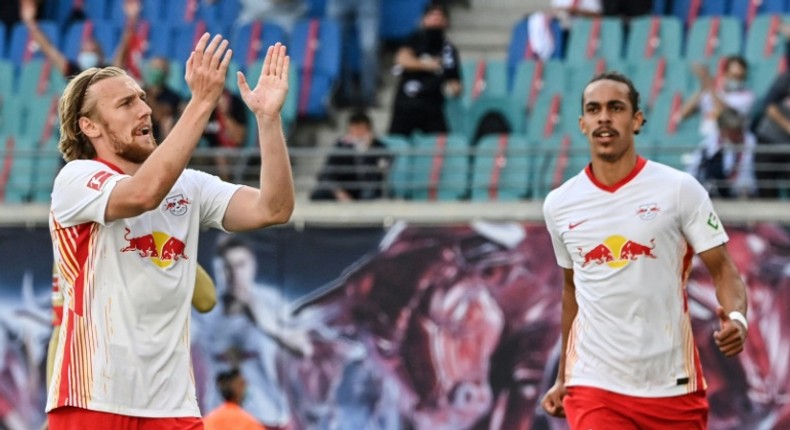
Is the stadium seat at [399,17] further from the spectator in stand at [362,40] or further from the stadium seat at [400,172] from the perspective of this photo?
the stadium seat at [400,172]

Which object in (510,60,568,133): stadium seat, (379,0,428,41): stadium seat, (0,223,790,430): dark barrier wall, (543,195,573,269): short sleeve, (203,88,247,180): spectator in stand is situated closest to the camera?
(543,195,573,269): short sleeve

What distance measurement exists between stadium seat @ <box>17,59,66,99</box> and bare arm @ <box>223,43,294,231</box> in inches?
466

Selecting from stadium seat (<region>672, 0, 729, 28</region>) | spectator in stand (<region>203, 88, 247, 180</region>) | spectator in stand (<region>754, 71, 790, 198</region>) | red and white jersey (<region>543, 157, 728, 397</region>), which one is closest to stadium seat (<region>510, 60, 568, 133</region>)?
stadium seat (<region>672, 0, 729, 28</region>)

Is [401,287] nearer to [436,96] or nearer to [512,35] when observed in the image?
[436,96]

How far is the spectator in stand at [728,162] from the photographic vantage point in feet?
44.5

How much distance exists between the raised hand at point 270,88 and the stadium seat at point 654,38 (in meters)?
10.5

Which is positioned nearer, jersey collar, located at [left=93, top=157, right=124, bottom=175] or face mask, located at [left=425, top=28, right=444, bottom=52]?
jersey collar, located at [left=93, top=157, right=124, bottom=175]

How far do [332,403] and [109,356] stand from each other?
7.97 meters

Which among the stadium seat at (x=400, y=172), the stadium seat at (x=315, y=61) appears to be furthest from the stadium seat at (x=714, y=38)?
the stadium seat at (x=315, y=61)

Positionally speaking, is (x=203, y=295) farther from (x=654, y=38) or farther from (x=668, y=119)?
(x=654, y=38)

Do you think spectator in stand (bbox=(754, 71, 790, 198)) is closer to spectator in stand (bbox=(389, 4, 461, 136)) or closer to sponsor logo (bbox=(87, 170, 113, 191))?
spectator in stand (bbox=(389, 4, 461, 136))

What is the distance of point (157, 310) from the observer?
634cm

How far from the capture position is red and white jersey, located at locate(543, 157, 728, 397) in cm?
775

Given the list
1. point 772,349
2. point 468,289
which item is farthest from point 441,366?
point 772,349
